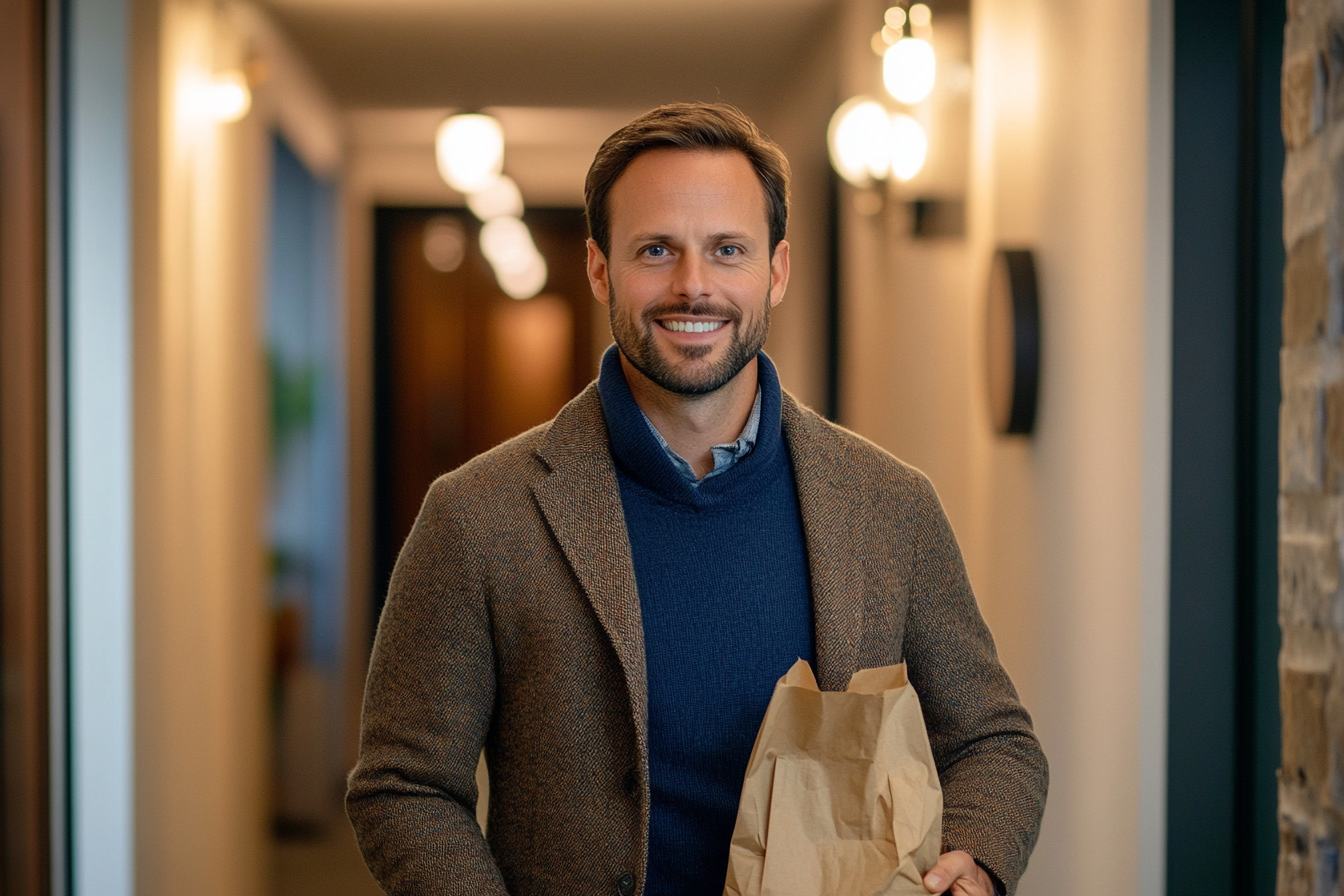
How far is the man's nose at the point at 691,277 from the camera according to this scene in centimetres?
120

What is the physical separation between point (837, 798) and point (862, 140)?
233 centimetres

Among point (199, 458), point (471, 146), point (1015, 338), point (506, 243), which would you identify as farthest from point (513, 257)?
point (1015, 338)

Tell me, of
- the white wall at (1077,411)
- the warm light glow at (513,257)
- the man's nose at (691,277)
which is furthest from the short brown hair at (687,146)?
the warm light glow at (513,257)

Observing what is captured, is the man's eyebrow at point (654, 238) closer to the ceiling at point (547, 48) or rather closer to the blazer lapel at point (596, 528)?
the blazer lapel at point (596, 528)

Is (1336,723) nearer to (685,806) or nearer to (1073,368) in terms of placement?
(685,806)

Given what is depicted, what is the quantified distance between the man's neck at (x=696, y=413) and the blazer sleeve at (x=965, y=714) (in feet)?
0.70

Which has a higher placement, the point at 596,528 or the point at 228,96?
the point at 228,96

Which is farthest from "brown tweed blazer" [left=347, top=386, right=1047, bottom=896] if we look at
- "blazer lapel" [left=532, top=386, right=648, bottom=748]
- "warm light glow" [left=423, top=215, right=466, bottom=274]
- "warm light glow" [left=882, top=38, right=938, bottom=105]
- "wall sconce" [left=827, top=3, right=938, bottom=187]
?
"warm light glow" [left=423, top=215, right=466, bottom=274]

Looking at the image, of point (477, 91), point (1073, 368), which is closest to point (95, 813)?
point (1073, 368)

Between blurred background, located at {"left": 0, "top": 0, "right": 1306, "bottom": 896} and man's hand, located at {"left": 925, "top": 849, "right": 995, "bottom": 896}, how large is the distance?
82 centimetres

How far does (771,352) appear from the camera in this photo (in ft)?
16.4

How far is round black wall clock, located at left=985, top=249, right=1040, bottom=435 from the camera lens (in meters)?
2.32

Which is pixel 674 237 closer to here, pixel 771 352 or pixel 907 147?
pixel 907 147

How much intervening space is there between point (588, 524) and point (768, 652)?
0.71ft
